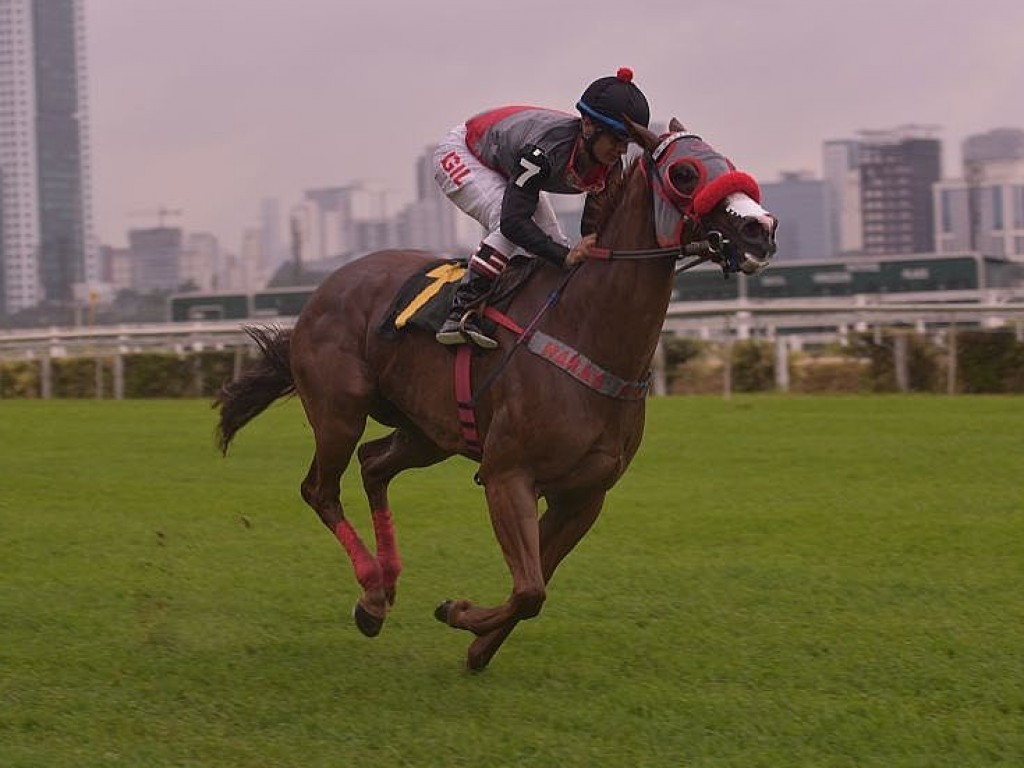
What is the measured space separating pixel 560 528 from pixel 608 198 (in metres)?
1.06

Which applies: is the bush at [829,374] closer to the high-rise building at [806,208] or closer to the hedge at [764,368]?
the hedge at [764,368]

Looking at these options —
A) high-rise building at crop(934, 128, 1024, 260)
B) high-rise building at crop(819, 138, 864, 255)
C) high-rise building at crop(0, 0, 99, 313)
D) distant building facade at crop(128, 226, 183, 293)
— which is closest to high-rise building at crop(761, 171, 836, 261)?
high-rise building at crop(819, 138, 864, 255)

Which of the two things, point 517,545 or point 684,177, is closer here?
point 684,177

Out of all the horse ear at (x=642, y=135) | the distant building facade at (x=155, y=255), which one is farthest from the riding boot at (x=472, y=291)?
the distant building facade at (x=155, y=255)

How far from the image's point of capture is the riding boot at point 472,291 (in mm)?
5336

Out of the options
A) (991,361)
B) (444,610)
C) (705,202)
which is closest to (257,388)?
(444,610)

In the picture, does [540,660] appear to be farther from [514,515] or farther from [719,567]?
[719,567]

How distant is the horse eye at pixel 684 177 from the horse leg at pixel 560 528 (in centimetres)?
101

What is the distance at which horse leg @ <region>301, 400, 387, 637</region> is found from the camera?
5.70 metres

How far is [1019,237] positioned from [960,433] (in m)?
87.2

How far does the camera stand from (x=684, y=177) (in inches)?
189

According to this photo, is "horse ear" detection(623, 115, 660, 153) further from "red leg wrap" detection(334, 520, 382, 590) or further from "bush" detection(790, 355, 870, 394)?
"bush" detection(790, 355, 870, 394)

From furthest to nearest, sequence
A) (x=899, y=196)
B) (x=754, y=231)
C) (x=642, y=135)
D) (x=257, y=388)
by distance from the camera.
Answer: (x=899, y=196) → (x=257, y=388) → (x=642, y=135) → (x=754, y=231)

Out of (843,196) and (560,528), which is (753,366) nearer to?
(560,528)
